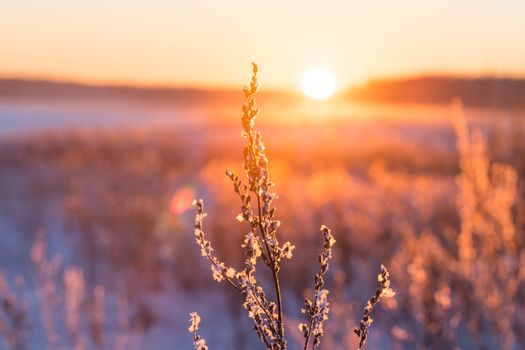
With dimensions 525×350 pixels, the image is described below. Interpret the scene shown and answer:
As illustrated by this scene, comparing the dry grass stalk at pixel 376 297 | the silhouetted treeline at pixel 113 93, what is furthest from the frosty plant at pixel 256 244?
the silhouetted treeline at pixel 113 93

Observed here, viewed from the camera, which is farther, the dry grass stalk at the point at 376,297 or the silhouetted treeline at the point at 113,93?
the silhouetted treeline at the point at 113,93

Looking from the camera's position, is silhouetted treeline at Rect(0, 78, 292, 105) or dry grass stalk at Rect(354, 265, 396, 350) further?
silhouetted treeline at Rect(0, 78, 292, 105)

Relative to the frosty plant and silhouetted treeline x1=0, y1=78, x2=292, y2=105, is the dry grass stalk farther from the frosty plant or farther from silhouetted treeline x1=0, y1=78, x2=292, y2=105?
silhouetted treeline x1=0, y1=78, x2=292, y2=105

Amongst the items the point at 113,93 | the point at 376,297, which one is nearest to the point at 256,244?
the point at 376,297

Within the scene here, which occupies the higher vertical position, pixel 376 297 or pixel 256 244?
pixel 256 244

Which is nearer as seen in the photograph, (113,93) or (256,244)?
(256,244)

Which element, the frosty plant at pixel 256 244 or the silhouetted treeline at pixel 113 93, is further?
the silhouetted treeline at pixel 113 93

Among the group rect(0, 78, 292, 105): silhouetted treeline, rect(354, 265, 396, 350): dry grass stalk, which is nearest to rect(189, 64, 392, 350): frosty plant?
rect(354, 265, 396, 350): dry grass stalk

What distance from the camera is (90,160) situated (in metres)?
14.5

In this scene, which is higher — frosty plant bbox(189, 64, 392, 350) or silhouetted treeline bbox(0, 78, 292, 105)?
silhouetted treeline bbox(0, 78, 292, 105)

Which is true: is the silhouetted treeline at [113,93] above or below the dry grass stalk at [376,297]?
above

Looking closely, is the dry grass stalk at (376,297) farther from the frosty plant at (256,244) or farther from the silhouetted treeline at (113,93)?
the silhouetted treeline at (113,93)

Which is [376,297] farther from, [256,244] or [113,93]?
[113,93]

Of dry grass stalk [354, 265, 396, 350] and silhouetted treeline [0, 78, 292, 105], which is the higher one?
silhouetted treeline [0, 78, 292, 105]
